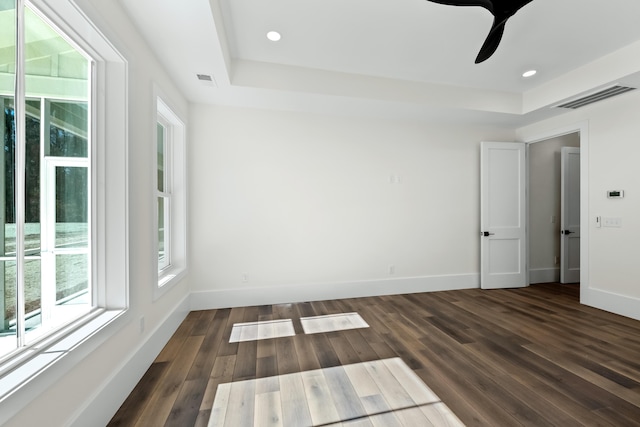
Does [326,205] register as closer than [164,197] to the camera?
No

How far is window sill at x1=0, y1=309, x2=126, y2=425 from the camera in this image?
3.28 ft

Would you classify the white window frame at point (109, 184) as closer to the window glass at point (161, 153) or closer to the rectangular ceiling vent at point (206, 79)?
the rectangular ceiling vent at point (206, 79)

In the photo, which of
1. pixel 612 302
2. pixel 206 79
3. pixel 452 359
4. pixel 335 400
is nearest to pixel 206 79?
pixel 206 79

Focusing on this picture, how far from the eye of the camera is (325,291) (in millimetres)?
3760

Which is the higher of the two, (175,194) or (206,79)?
(206,79)

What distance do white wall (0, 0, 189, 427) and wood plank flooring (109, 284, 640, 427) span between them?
0.60 feet

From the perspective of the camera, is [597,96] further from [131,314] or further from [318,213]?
[131,314]

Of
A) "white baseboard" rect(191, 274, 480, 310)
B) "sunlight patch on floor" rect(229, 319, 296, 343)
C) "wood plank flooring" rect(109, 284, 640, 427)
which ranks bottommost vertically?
"sunlight patch on floor" rect(229, 319, 296, 343)

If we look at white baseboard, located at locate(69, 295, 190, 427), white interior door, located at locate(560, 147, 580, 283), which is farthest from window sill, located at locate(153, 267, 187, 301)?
white interior door, located at locate(560, 147, 580, 283)

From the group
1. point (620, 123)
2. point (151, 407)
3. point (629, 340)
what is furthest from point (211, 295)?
point (620, 123)

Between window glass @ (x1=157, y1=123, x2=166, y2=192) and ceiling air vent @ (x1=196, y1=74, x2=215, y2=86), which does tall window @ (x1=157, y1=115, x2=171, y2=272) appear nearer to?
window glass @ (x1=157, y1=123, x2=166, y2=192)

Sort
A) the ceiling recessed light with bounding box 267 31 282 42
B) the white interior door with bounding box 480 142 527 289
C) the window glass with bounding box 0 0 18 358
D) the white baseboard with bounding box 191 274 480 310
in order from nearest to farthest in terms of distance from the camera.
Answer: the window glass with bounding box 0 0 18 358 < the ceiling recessed light with bounding box 267 31 282 42 < the white baseboard with bounding box 191 274 480 310 < the white interior door with bounding box 480 142 527 289

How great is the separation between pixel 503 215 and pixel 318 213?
119 inches

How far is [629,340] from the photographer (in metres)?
2.52
